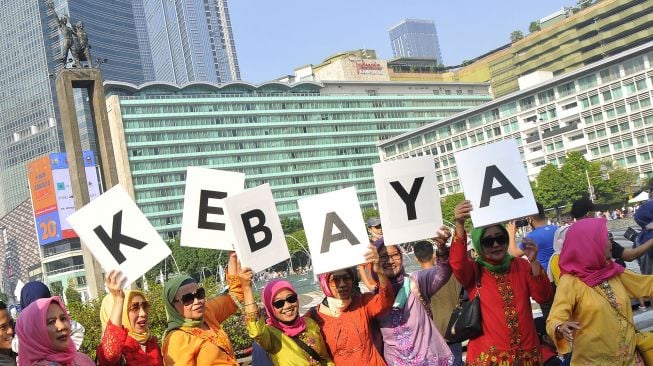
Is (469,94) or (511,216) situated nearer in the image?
(511,216)

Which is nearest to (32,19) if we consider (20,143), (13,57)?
(13,57)

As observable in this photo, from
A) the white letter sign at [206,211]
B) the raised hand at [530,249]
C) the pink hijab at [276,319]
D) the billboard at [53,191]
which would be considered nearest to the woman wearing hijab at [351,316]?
the pink hijab at [276,319]

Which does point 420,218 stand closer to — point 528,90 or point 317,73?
point 528,90

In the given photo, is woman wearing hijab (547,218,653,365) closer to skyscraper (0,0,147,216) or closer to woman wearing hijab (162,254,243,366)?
woman wearing hijab (162,254,243,366)

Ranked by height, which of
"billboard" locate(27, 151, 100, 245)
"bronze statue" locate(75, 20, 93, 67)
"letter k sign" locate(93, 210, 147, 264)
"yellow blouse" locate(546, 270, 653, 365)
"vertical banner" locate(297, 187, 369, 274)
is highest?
"billboard" locate(27, 151, 100, 245)

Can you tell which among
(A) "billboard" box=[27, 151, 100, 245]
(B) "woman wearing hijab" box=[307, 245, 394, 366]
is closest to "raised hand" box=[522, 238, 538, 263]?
(B) "woman wearing hijab" box=[307, 245, 394, 366]

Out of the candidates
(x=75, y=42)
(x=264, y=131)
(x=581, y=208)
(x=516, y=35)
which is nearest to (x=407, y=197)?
(x=581, y=208)

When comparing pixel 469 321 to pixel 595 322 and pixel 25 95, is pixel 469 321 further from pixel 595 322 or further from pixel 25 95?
pixel 25 95

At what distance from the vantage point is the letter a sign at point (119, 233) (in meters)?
5.89

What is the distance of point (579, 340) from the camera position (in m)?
4.80

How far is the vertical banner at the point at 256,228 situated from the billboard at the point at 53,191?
344 feet

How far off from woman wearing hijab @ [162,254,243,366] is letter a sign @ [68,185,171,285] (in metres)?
0.57

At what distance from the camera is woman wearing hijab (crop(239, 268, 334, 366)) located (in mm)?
5086

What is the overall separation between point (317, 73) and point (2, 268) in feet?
270
